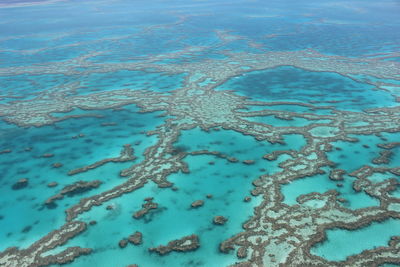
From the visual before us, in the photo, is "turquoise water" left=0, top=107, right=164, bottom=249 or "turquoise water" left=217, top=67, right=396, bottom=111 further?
"turquoise water" left=217, top=67, right=396, bottom=111

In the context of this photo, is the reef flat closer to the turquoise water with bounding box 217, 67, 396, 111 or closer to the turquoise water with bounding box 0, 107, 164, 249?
the turquoise water with bounding box 0, 107, 164, 249

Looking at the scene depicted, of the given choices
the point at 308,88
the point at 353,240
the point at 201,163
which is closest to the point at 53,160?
the point at 201,163

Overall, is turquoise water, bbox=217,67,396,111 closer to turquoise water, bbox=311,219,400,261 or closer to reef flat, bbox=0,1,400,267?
reef flat, bbox=0,1,400,267

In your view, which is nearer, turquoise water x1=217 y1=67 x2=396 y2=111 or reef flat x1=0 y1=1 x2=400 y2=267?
reef flat x1=0 y1=1 x2=400 y2=267

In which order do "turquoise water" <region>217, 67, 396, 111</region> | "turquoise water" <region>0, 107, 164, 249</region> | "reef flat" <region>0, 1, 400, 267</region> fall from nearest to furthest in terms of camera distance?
1. "reef flat" <region>0, 1, 400, 267</region>
2. "turquoise water" <region>0, 107, 164, 249</region>
3. "turquoise water" <region>217, 67, 396, 111</region>

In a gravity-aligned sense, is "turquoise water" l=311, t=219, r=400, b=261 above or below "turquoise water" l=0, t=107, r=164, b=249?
below

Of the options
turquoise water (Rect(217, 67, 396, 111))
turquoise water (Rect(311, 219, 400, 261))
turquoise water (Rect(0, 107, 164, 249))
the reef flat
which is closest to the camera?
turquoise water (Rect(311, 219, 400, 261))

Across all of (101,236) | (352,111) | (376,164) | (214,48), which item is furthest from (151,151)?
(214,48)

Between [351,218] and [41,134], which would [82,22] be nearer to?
[41,134]

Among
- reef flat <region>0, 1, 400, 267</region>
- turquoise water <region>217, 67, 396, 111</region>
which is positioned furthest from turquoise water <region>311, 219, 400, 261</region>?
turquoise water <region>217, 67, 396, 111</region>
